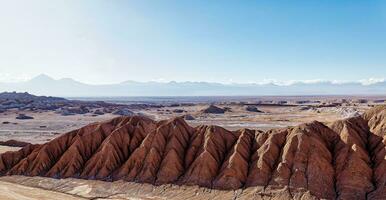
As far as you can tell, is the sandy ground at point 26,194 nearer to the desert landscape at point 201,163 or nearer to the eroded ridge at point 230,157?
the desert landscape at point 201,163

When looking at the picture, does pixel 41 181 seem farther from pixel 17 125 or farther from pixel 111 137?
pixel 17 125

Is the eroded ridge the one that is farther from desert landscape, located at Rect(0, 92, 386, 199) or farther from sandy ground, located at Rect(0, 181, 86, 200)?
sandy ground, located at Rect(0, 181, 86, 200)

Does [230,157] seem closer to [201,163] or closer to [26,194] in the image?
[201,163]

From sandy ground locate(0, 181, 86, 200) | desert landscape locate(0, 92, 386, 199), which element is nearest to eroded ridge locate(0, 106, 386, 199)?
desert landscape locate(0, 92, 386, 199)

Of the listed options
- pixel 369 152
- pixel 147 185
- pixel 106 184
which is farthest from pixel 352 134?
pixel 106 184

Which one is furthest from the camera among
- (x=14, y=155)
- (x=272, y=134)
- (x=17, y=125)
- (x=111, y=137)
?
(x=17, y=125)

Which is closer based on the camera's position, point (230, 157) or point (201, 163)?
point (230, 157)

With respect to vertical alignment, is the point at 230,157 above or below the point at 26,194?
above

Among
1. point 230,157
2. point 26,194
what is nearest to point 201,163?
point 230,157
